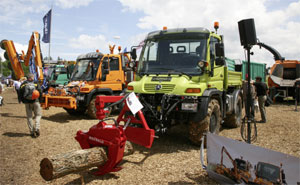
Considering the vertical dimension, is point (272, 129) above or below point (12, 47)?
below

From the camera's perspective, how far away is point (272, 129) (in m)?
8.09

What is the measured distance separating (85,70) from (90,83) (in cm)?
68

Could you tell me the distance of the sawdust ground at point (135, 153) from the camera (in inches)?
167

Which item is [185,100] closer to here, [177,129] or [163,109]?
[163,109]

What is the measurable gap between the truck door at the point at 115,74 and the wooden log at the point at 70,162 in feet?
20.5

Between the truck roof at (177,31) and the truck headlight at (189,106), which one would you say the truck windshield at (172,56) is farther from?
the truck headlight at (189,106)

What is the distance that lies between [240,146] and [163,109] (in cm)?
214

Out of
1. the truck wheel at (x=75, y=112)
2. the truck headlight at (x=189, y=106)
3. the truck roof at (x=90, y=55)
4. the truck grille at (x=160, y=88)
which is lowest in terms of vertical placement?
the truck wheel at (x=75, y=112)

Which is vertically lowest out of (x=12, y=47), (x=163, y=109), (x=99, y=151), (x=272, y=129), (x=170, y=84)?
(x=272, y=129)

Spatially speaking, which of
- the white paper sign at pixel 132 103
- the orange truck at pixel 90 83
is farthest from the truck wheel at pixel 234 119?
the white paper sign at pixel 132 103

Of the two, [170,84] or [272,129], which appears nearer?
[170,84]

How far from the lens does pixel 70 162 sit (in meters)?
3.51

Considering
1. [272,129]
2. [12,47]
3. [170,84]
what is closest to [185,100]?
[170,84]

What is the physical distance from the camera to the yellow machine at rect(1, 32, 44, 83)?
11.0 m
